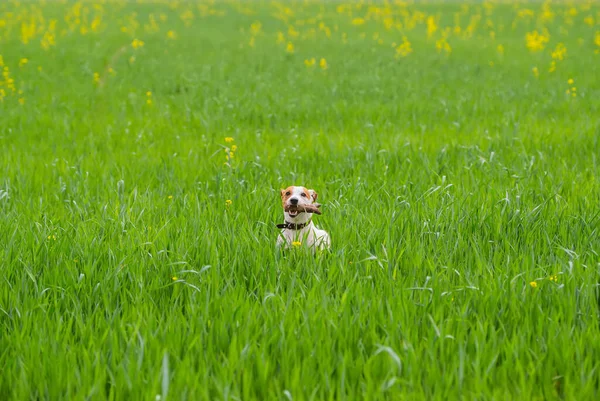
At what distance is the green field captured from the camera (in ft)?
8.62

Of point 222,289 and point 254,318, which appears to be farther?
point 222,289

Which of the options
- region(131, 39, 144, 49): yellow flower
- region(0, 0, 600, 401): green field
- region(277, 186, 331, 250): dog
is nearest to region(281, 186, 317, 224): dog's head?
region(277, 186, 331, 250): dog

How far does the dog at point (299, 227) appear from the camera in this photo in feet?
12.7

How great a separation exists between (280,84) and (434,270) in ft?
30.5

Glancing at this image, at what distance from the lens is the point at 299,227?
13.0ft

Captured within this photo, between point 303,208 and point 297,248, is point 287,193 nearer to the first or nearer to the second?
point 303,208

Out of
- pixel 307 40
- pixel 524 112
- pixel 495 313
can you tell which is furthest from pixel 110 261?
pixel 307 40

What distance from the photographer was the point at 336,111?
9.71 metres

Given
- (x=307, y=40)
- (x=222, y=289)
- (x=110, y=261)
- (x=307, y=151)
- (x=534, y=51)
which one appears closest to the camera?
(x=222, y=289)

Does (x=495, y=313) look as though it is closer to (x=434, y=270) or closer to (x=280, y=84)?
(x=434, y=270)

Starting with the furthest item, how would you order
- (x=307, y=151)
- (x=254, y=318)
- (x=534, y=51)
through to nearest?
1. (x=534, y=51)
2. (x=307, y=151)
3. (x=254, y=318)

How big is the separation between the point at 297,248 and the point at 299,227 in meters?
0.20

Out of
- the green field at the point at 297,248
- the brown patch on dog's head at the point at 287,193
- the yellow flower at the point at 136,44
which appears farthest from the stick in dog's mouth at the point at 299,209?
the yellow flower at the point at 136,44

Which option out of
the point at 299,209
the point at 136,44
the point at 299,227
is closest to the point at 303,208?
the point at 299,209
